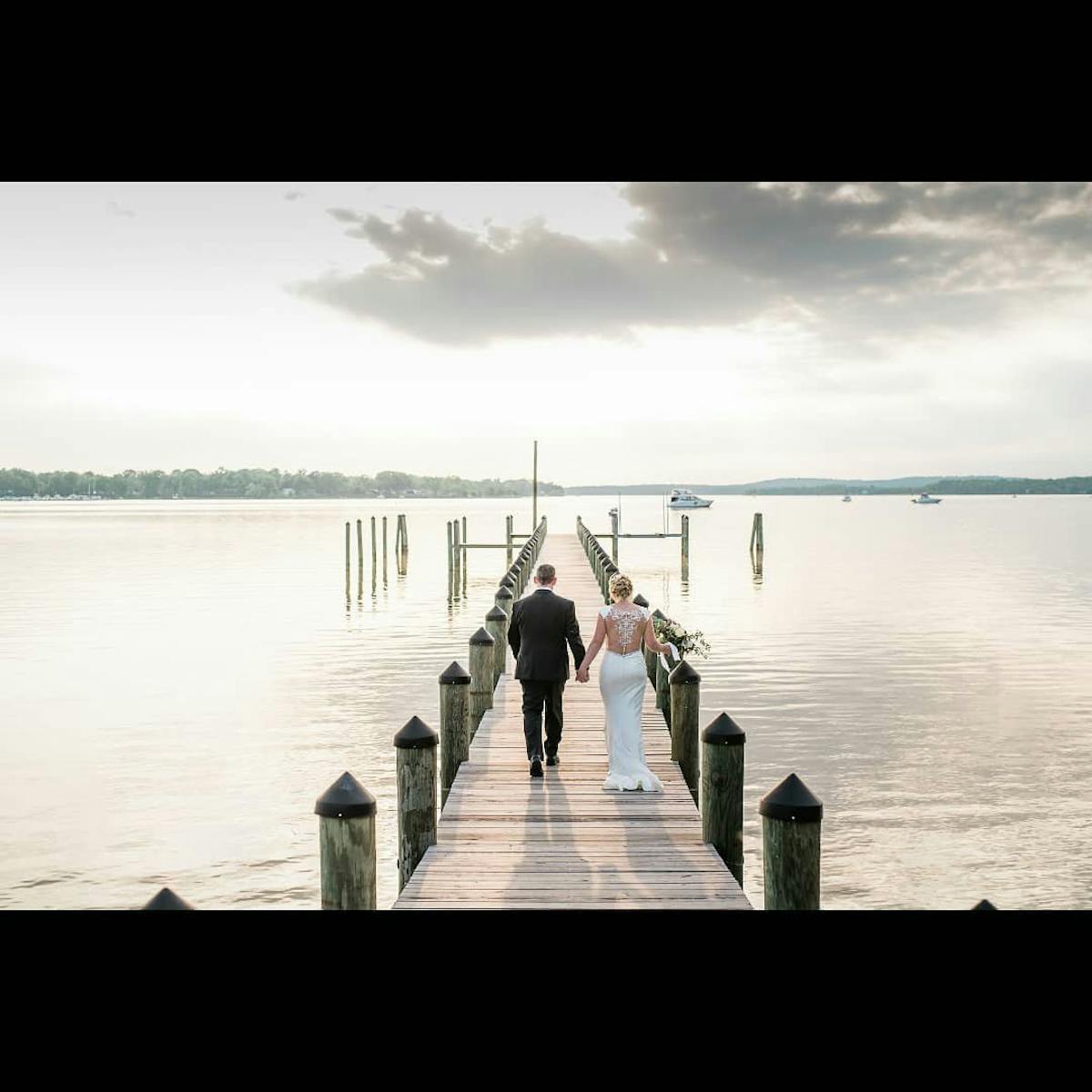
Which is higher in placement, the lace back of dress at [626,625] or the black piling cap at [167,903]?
the lace back of dress at [626,625]

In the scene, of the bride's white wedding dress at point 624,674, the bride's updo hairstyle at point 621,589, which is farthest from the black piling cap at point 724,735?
the bride's updo hairstyle at point 621,589

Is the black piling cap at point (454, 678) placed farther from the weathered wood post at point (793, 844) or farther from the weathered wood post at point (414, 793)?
the weathered wood post at point (793, 844)

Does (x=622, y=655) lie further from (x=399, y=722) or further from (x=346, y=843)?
(x=399, y=722)

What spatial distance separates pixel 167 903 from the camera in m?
3.93

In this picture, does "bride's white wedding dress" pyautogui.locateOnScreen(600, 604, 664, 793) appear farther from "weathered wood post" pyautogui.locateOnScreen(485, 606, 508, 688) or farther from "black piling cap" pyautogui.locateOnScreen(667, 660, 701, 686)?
"weathered wood post" pyautogui.locateOnScreen(485, 606, 508, 688)

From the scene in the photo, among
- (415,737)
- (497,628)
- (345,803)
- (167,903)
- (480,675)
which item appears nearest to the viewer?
(167,903)

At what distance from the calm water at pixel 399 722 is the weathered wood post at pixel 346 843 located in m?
5.91

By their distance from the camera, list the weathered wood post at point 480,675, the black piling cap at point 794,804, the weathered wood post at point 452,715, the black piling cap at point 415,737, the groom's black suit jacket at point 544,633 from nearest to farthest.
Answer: the black piling cap at point 794,804, the black piling cap at point 415,737, the groom's black suit jacket at point 544,633, the weathered wood post at point 452,715, the weathered wood post at point 480,675

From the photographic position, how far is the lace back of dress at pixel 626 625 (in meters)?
9.27

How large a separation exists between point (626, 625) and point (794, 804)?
322 centimetres

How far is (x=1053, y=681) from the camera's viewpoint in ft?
87.6

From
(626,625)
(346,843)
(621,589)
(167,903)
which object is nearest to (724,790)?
(626,625)
